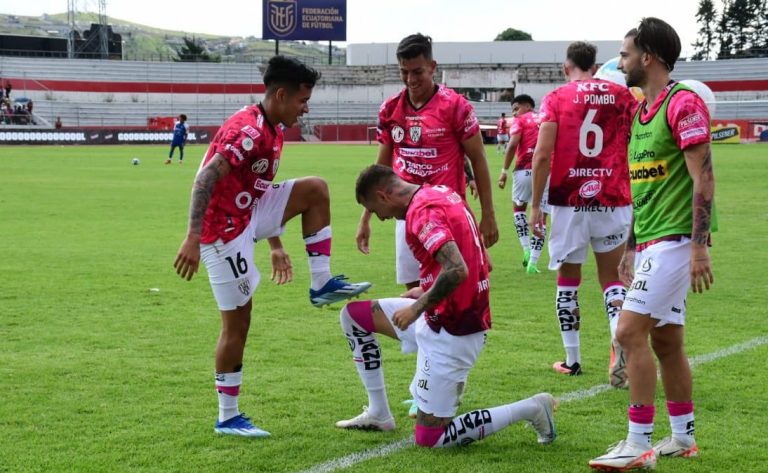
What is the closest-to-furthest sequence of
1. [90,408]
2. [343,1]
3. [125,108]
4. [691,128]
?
[691,128] → [90,408] → [125,108] → [343,1]

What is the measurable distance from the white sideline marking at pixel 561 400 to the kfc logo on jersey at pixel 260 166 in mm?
1895

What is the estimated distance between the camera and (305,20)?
80.2 meters

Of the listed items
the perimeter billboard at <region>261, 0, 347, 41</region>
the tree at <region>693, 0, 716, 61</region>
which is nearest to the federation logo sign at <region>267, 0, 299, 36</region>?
the perimeter billboard at <region>261, 0, 347, 41</region>

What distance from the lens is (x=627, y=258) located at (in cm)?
602

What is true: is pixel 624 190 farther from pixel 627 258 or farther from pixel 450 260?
pixel 450 260

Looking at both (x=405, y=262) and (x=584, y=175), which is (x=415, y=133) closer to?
(x=405, y=262)

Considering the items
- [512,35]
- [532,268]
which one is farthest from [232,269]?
[512,35]

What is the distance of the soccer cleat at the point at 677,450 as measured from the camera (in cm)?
546

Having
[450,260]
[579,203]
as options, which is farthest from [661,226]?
[579,203]

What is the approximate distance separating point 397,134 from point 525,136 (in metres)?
7.08

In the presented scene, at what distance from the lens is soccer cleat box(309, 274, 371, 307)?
6414mm

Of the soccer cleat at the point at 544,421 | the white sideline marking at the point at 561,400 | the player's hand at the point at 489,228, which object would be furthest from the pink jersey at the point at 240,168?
the soccer cleat at the point at 544,421

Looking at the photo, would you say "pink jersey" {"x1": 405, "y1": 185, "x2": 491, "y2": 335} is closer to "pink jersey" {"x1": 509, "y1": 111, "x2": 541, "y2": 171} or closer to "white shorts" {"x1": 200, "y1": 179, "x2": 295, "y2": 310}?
"white shorts" {"x1": 200, "y1": 179, "x2": 295, "y2": 310}

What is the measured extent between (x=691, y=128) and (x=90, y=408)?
4364 mm
